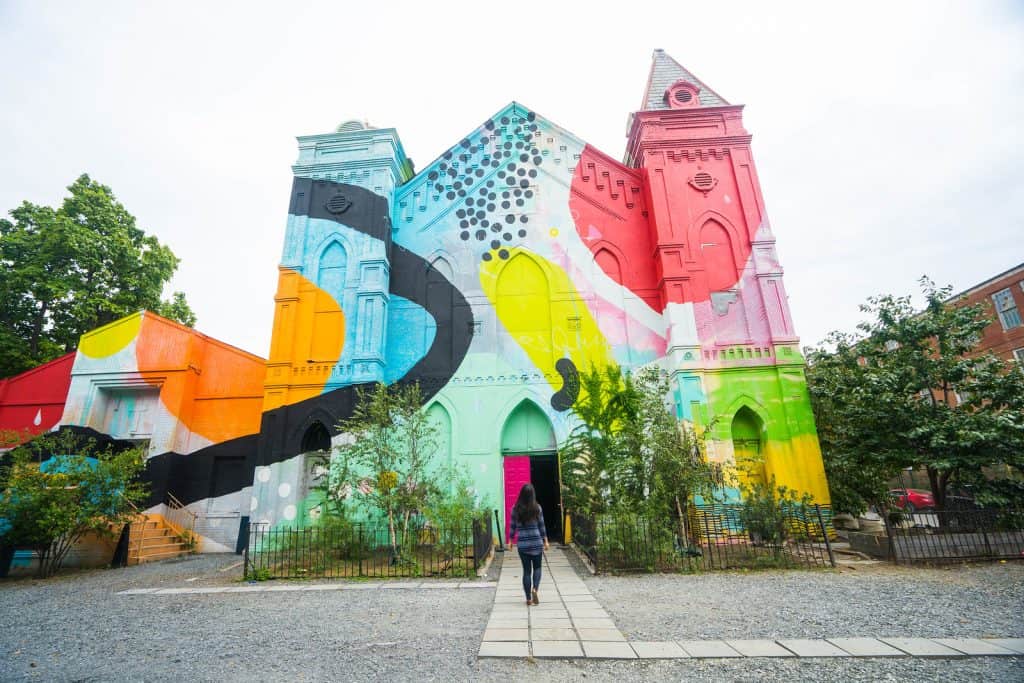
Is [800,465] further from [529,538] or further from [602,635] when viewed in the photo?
[602,635]

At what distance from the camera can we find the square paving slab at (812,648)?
16.1ft

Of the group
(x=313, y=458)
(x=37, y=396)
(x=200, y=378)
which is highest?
(x=200, y=378)

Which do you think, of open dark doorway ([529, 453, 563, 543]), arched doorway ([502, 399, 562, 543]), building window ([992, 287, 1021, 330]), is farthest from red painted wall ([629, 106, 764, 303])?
building window ([992, 287, 1021, 330])

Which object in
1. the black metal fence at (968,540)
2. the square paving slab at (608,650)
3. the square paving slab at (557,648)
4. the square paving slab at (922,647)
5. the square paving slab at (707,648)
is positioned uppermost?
the black metal fence at (968,540)

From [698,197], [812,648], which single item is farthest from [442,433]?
[698,197]

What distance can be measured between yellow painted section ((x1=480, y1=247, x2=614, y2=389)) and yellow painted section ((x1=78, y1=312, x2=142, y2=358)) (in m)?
12.3

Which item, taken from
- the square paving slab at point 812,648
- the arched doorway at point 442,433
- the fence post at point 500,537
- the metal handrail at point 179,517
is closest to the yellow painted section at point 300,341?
the arched doorway at point 442,433

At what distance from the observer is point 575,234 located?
17.0m

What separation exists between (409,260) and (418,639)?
13.1m

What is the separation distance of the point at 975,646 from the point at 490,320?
12966 mm

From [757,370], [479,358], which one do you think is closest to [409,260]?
[479,358]

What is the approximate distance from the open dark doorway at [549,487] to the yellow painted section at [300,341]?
7252 mm

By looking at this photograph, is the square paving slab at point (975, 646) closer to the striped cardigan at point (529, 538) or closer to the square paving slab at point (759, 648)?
the square paving slab at point (759, 648)

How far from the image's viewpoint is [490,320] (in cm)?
1606
